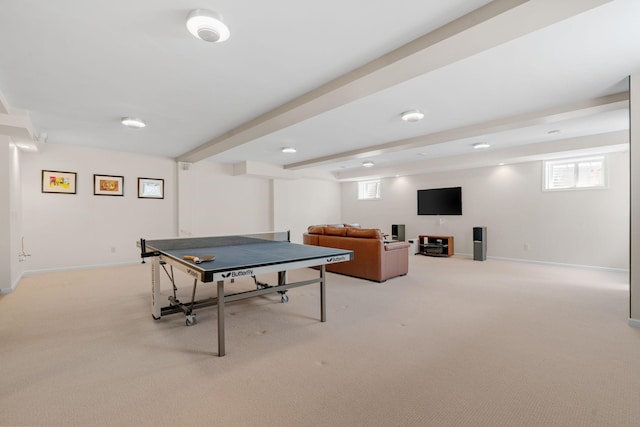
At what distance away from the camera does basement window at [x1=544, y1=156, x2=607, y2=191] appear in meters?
5.82

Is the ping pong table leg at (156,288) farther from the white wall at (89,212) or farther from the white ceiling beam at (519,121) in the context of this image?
the white ceiling beam at (519,121)

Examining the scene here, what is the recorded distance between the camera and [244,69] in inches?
109

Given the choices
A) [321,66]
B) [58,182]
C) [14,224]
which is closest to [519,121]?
[321,66]

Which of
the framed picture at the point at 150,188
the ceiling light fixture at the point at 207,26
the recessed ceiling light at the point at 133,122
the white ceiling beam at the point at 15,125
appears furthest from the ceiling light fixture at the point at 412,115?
the framed picture at the point at 150,188

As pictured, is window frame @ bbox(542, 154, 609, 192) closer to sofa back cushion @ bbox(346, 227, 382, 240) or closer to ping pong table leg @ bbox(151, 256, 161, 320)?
sofa back cushion @ bbox(346, 227, 382, 240)

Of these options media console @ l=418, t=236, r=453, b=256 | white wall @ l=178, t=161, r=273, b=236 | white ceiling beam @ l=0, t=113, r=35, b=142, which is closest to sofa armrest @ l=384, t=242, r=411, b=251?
media console @ l=418, t=236, r=453, b=256

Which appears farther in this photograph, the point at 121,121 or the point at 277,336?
the point at 121,121

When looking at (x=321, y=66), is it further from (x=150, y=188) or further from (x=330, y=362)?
(x=150, y=188)

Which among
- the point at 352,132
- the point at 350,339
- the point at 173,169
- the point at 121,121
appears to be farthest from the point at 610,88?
the point at 173,169

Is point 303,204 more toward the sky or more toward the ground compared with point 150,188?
more toward the ground

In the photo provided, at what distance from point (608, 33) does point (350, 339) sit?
3.29 m

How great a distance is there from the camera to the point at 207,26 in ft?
6.64

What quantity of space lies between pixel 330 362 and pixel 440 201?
6.93 metres

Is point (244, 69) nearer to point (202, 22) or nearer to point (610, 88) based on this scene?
point (202, 22)
